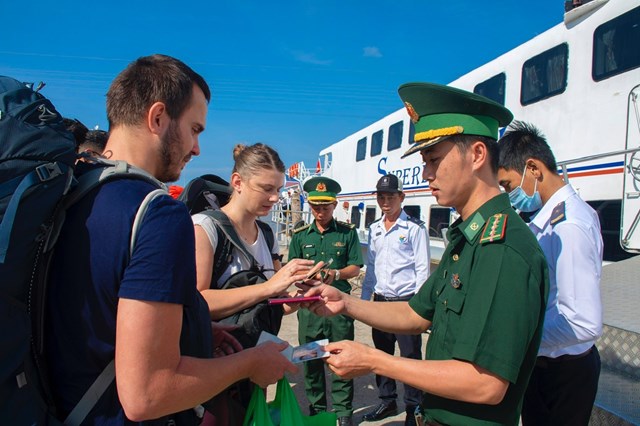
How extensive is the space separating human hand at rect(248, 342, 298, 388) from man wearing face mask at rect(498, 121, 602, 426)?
144 centimetres

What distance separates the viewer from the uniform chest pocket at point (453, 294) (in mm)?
1603

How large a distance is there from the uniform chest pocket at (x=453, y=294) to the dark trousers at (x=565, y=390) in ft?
3.37

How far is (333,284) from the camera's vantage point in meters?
4.88

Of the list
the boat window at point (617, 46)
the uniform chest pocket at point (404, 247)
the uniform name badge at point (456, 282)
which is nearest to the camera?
the uniform name badge at point (456, 282)

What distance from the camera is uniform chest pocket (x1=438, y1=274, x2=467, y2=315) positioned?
63.1 inches

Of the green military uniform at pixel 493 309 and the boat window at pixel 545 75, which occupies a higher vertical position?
the boat window at pixel 545 75

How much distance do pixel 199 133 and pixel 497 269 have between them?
45.9 inches

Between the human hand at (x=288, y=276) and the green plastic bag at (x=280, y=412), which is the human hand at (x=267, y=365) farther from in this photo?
the human hand at (x=288, y=276)

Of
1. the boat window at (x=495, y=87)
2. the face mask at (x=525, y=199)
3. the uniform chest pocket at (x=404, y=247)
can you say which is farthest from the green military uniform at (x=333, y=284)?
the boat window at (x=495, y=87)

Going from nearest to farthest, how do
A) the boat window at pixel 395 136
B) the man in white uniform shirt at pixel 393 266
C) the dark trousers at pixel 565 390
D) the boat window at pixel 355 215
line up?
the dark trousers at pixel 565 390 → the man in white uniform shirt at pixel 393 266 → the boat window at pixel 395 136 → the boat window at pixel 355 215

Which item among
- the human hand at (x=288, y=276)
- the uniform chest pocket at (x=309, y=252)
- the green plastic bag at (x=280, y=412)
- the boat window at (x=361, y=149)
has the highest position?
the boat window at (x=361, y=149)

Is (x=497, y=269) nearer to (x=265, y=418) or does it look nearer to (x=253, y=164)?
(x=265, y=418)

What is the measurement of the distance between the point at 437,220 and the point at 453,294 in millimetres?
7667

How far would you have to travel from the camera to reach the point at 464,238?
1.81 metres
